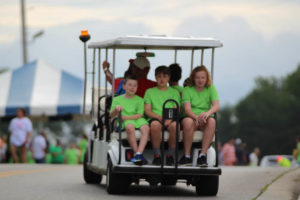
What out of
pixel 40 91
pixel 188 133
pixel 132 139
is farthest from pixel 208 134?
pixel 40 91

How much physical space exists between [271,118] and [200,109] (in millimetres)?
108637

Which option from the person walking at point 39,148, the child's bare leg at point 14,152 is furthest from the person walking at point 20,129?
the person walking at point 39,148

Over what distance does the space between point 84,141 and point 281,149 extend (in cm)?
9176

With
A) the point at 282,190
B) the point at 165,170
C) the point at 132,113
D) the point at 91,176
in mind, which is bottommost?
the point at 91,176

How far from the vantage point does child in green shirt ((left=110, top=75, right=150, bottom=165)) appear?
11273mm

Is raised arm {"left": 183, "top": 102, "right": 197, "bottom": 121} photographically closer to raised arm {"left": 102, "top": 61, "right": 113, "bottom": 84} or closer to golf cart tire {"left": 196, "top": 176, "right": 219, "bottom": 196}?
golf cart tire {"left": 196, "top": 176, "right": 219, "bottom": 196}

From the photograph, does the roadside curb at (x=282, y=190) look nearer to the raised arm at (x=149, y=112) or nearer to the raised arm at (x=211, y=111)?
the raised arm at (x=211, y=111)

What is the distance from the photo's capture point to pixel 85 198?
432 inches

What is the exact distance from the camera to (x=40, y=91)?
87.3ft

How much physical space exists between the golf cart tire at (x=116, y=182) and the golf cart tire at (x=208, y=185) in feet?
3.62

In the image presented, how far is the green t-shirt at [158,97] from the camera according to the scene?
11.8m

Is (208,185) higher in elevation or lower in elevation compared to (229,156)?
higher

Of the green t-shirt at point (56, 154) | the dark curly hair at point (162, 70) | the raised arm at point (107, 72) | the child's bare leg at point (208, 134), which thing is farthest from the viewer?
the green t-shirt at point (56, 154)

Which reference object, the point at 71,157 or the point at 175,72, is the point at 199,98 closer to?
the point at 175,72
